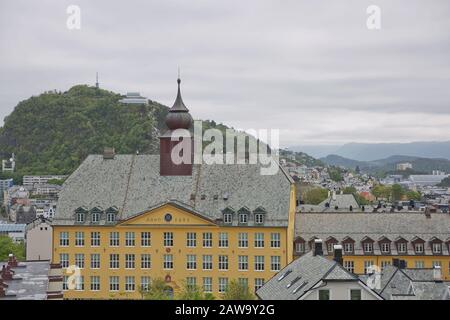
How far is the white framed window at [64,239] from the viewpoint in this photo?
56719mm

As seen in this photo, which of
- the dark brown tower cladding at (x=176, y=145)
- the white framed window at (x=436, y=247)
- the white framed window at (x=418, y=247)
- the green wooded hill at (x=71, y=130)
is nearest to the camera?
the white framed window at (x=436, y=247)

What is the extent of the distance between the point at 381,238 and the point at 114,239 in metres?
21.2

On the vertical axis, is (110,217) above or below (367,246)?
above

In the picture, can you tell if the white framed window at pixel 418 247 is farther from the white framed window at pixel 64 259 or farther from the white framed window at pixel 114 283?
the white framed window at pixel 64 259

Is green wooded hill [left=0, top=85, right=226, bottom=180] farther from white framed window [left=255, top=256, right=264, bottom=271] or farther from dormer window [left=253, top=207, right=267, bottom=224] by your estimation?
white framed window [left=255, top=256, right=264, bottom=271]

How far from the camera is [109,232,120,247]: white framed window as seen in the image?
185ft

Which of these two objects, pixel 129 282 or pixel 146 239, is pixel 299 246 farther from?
pixel 129 282

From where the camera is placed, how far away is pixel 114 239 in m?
56.6

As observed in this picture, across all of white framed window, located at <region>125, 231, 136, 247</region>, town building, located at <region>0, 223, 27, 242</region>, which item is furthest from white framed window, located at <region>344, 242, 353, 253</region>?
town building, located at <region>0, 223, 27, 242</region>

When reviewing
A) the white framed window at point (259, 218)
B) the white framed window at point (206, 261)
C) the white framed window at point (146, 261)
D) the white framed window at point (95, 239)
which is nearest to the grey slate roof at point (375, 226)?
the white framed window at point (259, 218)

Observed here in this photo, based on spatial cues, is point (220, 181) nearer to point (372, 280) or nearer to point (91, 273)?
point (91, 273)

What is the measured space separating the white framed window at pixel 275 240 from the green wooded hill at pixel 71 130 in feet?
198

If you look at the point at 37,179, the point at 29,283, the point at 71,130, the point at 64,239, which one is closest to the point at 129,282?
the point at 64,239

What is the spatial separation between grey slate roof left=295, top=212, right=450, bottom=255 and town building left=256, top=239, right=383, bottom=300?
14571 millimetres
